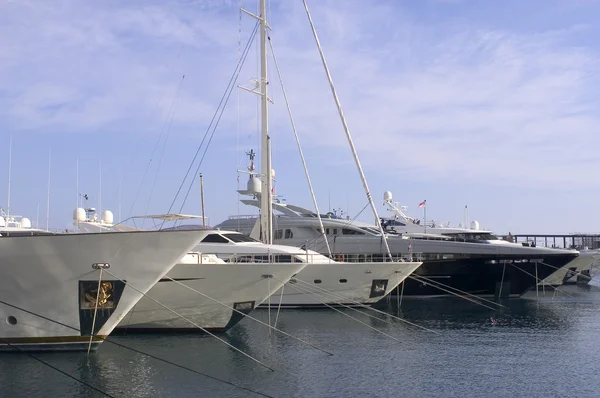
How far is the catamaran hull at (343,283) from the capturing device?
95.9ft

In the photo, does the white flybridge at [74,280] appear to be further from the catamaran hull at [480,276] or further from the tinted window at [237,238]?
the catamaran hull at [480,276]

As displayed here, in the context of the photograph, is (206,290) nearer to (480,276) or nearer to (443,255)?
(443,255)

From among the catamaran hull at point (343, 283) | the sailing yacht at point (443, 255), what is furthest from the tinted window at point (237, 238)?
the sailing yacht at point (443, 255)

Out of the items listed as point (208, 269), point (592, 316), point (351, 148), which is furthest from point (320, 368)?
point (592, 316)

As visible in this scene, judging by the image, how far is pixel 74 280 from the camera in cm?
1759

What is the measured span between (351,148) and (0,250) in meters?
15.8

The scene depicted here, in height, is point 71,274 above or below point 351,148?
below

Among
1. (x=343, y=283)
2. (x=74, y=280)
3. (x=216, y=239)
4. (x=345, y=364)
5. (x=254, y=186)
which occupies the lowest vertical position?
(x=345, y=364)

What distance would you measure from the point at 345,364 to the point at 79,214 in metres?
12.7

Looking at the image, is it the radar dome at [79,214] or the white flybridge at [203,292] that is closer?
the white flybridge at [203,292]

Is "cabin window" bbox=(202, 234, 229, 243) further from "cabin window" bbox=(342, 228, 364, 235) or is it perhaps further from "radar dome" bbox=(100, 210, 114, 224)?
"cabin window" bbox=(342, 228, 364, 235)

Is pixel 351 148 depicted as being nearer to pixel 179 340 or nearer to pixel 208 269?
pixel 208 269

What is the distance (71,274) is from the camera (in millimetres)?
17547

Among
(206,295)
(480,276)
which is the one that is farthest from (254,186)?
(480,276)
